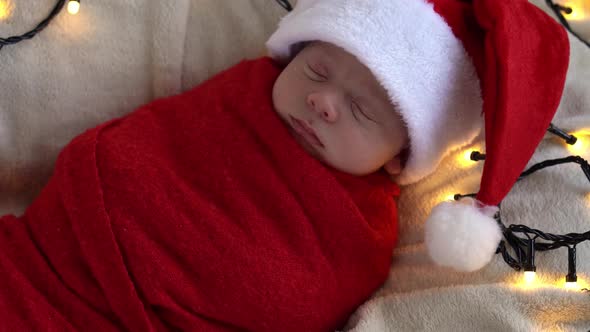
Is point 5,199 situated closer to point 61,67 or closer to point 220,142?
point 61,67

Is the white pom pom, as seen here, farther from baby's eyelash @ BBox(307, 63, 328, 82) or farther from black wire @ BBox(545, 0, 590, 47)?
black wire @ BBox(545, 0, 590, 47)

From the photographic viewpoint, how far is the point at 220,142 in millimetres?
941

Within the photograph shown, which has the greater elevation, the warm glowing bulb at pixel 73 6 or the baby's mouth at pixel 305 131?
the warm glowing bulb at pixel 73 6

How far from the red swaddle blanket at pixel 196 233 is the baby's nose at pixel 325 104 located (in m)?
0.07

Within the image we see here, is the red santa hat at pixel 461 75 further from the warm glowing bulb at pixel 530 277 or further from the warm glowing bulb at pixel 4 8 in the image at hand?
the warm glowing bulb at pixel 4 8

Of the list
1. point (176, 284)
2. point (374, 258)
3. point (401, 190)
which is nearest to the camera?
point (176, 284)

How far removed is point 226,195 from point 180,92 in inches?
11.3

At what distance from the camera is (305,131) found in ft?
3.11

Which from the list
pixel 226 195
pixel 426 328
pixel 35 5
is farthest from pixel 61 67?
pixel 426 328

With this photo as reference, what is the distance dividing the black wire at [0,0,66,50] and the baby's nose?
0.42 meters

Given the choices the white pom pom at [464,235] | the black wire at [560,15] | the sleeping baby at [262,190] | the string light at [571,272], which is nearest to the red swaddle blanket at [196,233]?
the sleeping baby at [262,190]

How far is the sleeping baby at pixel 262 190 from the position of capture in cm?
85

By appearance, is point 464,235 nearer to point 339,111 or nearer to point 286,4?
point 339,111

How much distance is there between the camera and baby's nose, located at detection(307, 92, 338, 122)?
0.89 metres
